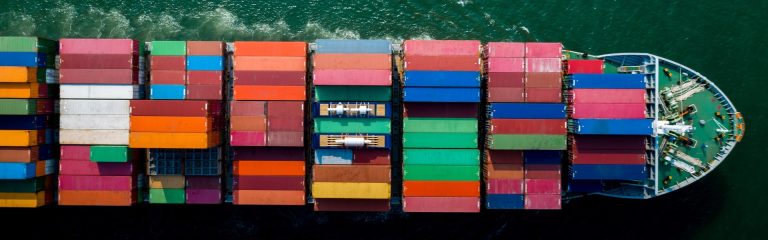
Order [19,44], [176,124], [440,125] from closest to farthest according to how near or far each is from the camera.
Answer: [176,124] < [19,44] < [440,125]

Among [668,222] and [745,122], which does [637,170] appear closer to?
[668,222]

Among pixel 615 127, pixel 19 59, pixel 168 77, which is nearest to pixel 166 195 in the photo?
pixel 168 77

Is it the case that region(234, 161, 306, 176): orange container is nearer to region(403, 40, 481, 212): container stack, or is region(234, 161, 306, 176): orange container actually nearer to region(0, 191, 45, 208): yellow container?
region(403, 40, 481, 212): container stack

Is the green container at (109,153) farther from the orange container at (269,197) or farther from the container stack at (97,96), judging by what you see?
the orange container at (269,197)

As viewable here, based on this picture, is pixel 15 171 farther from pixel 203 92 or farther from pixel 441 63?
pixel 441 63

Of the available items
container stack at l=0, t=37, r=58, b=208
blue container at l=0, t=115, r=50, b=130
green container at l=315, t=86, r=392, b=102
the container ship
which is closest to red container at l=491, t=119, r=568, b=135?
the container ship

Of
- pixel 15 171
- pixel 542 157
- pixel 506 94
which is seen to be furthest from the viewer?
pixel 542 157

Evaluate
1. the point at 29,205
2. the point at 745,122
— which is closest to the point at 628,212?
the point at 745,122

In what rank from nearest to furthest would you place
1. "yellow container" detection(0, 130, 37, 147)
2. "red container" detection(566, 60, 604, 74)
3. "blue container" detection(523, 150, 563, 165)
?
"yellow container" detection(0, 130, 37, 147)
"red container" detection(566, 60, 604, 74)
"blue container" detection(523, 150, 563, 165)

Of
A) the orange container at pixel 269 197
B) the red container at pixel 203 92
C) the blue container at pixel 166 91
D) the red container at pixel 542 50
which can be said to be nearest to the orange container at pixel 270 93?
the red container at pixel 203 92
